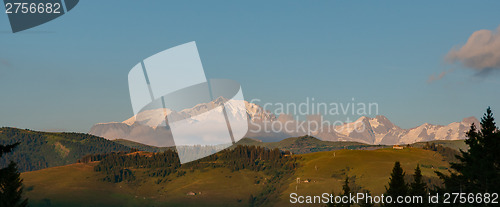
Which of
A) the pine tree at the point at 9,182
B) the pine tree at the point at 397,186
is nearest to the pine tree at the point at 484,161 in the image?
the pine tree at the point at 397,186

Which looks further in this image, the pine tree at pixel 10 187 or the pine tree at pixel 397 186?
the pine tree at pixel 397 186

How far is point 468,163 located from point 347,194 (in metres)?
36.6

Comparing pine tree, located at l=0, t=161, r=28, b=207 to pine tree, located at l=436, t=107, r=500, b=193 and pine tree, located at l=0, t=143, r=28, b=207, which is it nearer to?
pine tree, located at l=0, t=143, r=28, b=207

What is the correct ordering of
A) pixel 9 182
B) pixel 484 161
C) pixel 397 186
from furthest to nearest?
1. pixel 397 186
2. pixel 9 182
3. pixel 484 161

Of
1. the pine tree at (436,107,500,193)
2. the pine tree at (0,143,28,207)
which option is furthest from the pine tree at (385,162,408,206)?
the pine tree at (0,143,28,207)

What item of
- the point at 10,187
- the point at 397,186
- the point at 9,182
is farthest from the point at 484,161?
the point at 10,187

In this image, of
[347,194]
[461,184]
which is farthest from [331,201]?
[461,184]

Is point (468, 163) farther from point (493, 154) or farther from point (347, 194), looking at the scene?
point (347, 194)

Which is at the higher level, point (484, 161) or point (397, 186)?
point (484, 161)

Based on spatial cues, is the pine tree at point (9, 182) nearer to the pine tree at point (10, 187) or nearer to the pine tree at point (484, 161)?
the pine tree at point (10, 187)

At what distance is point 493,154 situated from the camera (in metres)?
56.4

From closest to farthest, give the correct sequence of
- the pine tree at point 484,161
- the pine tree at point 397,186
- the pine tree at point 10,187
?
1. the pine tree at point 10,187
2. the pine tree at point 484,161
3. the pine tree at point 397,186

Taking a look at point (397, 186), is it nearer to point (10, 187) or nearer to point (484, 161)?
point (484, 161)

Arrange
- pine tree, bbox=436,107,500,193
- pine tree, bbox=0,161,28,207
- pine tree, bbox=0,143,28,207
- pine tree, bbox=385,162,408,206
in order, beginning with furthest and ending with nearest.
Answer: pine tree, bbox=385,162,408,206 < pine tree, bbox=436,107,500,193 < pine tree, bbox=0,161,28,207 < pine tree, bbox=0,143,28,207
